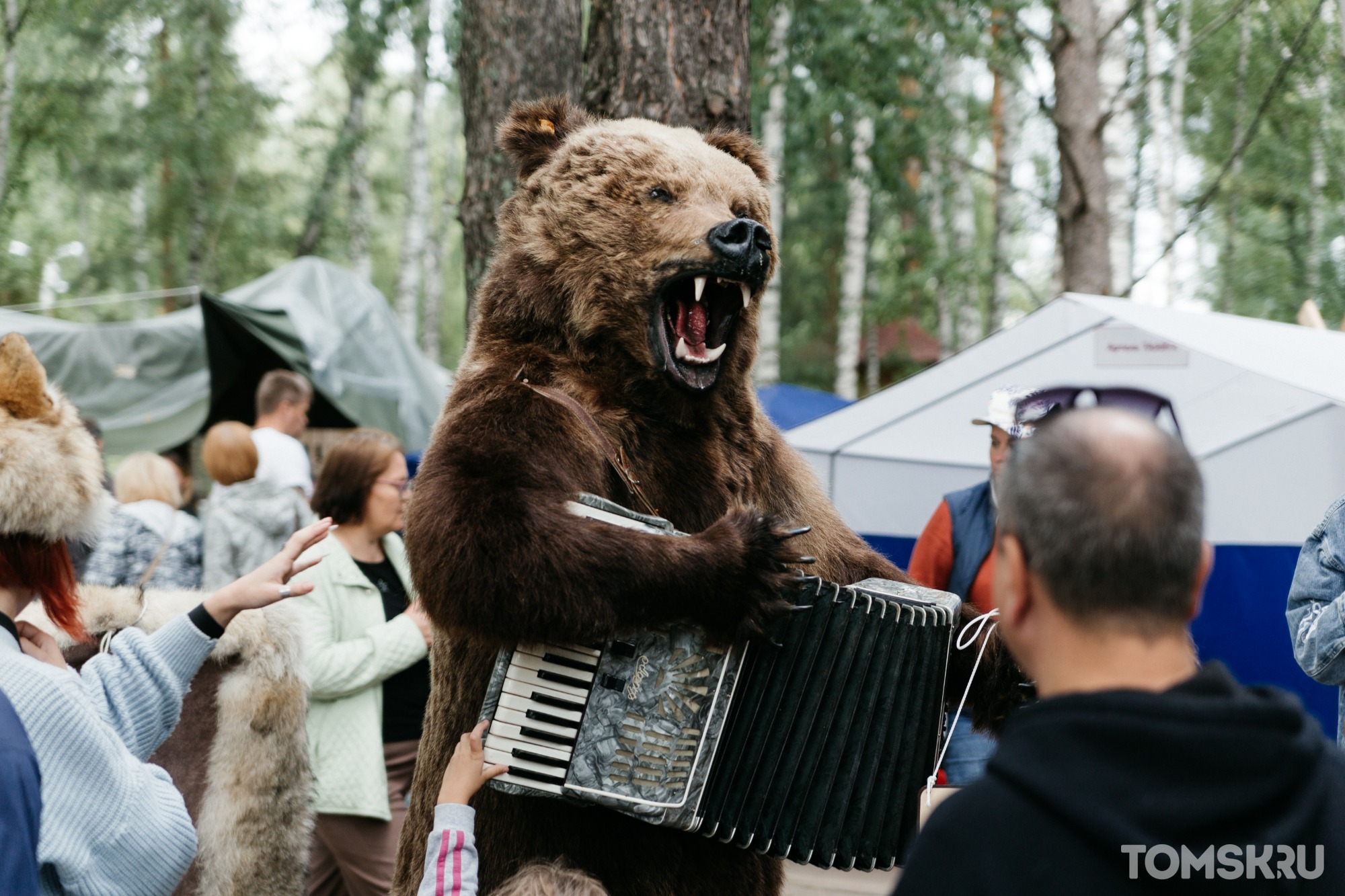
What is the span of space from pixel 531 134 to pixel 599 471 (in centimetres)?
102

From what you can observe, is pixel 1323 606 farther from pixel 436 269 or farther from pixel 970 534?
pixel 436 269

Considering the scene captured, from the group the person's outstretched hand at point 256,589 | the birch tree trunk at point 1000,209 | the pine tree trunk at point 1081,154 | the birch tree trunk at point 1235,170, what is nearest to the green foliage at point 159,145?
the birch tree trunk at point 1000,209

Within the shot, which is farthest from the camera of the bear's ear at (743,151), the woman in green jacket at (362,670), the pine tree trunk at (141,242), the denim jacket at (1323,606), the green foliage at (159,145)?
the pine tree trunk at (141,242)

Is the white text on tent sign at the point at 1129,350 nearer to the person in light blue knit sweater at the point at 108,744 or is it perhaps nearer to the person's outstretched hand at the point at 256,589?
the person's outstretched hand at the point at 256,589

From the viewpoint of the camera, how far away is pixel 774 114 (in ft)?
45.3

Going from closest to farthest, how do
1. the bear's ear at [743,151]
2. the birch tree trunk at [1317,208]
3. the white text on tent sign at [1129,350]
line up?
the bear's ear at [743,151], the white text on tent sign at [1129,350], the birch tree trunk at [1317,208]

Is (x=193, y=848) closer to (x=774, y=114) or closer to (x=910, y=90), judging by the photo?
(x=774, y=114)

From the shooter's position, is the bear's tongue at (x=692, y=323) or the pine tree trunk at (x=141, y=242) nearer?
the bear's tongue at (x=692, y=323)

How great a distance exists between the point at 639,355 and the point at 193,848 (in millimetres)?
1379

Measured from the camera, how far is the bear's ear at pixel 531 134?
3.15m

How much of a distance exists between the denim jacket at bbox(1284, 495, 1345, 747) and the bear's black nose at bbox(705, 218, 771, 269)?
5.46ft

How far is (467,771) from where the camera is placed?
244cm

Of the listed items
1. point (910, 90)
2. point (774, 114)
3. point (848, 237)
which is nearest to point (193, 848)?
point (774, 114)
